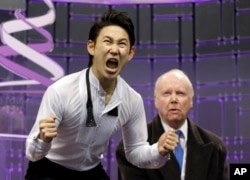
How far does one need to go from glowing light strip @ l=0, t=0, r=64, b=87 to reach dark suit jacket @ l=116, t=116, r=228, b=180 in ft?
6.58

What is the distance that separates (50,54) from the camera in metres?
4.30

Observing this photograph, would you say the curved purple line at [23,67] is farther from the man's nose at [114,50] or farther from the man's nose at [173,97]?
the man's nose at [114,50]

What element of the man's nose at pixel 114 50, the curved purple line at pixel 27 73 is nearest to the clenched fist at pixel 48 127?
the man's nose at pixel 114 50

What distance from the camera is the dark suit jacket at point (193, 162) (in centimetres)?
219

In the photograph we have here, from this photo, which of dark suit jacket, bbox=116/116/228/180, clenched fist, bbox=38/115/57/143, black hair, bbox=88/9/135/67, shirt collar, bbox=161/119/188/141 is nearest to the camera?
clenched fist, bbox=38/115/57/143

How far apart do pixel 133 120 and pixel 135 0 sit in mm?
2810

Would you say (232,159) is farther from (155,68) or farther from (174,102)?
(174,102)

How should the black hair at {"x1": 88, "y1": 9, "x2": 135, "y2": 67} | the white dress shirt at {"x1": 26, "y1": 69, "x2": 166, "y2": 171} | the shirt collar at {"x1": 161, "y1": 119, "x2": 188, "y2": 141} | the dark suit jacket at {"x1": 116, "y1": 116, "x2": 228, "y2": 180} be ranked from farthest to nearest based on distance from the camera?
1. the shirt collar at {"x1": 161, "y1": 119, "x2": 188, "y2": 141}
2. the dark suit jacket at {"x1": 116, "y1": 116, "x2": 228, "y2": 180}
3. the black hair at {"x1": 88, "y1": 9, "x2": 135, "y2": 67}
4. the white dress shirt at {"x1": 26, "y1": 69, "x2": 166, "y2": 171}

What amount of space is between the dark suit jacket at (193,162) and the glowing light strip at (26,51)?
2.01 m

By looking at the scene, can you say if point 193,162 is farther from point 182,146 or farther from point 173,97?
point 173,97

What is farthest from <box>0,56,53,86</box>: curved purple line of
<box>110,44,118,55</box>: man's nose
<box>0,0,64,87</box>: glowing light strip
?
<box>110,44,118,55</box>: man's nose

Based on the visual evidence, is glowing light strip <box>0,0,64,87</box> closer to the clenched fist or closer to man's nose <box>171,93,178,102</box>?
man's nose <box>171,93,178,102</box>

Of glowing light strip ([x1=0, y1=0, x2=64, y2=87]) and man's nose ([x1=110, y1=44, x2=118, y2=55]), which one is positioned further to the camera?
glowing light strip ([x1=0, y1=0, x2=64, y2=87])

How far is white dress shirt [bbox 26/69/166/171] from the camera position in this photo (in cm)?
159
